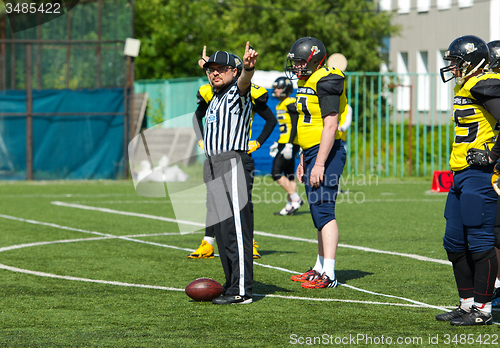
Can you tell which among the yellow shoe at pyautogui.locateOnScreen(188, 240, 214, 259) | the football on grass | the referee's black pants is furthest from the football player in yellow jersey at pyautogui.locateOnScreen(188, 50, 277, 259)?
the football on grass

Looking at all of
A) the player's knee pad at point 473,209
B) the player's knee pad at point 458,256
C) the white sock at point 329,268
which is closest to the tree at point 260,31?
the white sock at point 329,268

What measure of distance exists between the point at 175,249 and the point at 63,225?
9.64 ft

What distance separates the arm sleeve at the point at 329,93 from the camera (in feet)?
20.5

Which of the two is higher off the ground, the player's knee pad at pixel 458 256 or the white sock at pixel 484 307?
the player's knee pad at pixel 458 256

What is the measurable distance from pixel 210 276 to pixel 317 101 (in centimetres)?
199

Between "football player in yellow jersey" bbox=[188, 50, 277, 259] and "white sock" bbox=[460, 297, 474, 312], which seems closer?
"white sock" bbox=[460, 297, 474, 312]

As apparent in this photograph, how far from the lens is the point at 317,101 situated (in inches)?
253

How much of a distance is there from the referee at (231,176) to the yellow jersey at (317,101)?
0.77 m

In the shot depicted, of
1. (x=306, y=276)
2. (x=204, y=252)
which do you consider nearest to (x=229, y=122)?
(x=306, y=276)

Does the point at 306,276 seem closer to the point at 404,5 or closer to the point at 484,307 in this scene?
the point at 484,307

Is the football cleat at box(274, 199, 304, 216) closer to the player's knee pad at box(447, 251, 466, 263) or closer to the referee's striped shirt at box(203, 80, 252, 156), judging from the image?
the referee's striped shirt at box(203, 80, 252, 156)

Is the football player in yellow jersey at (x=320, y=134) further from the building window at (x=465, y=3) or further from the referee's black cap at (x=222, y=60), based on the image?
the building window at (x=465, y=3)

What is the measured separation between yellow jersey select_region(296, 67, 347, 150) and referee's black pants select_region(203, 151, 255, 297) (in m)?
0.90

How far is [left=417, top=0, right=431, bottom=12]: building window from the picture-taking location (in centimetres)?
3512
